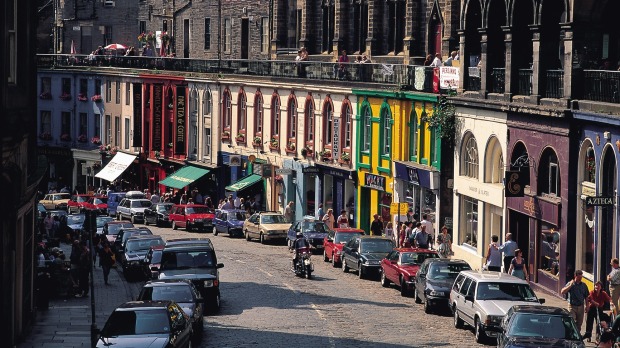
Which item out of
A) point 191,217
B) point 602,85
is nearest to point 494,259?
point 602,85

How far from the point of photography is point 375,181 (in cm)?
5972

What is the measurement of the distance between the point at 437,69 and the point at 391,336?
70.9ft

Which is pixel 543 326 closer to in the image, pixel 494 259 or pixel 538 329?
pixel 538 329

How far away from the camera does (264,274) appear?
47.1 meters

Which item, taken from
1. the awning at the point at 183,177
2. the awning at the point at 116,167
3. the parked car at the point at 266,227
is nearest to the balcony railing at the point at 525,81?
the parked car at the point at 266,227

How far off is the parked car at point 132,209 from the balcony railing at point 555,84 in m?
33.3

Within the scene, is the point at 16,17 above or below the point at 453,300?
above

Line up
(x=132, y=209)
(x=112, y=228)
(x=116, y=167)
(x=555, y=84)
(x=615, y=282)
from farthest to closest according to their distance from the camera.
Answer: (x=116, y=167)
(x=132, y=209)
(x=112, y=228)
(x=555, y=84)
(x=615, y=282)

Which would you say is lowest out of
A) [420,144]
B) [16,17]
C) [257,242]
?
[257,242]

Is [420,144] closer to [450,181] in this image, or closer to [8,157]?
[450,181]

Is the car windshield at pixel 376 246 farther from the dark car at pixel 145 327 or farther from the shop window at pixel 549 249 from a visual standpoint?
the dark car at pixel 145 327

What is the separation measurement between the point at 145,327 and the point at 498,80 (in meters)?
23.8

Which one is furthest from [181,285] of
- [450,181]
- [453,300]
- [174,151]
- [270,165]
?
[174,151]

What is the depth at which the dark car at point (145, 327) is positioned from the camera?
2686 centimetres
